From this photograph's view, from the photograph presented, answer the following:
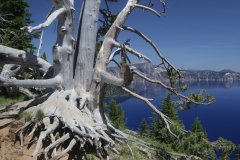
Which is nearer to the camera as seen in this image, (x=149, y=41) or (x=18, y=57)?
(x=18, y=57)

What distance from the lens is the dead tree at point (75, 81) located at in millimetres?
8266

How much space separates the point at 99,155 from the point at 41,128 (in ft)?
5.32

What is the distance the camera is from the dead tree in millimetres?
8266

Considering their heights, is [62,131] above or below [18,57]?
below

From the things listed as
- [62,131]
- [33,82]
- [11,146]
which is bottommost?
[11,146]

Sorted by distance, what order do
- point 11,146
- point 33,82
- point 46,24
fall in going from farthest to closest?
point 33,82 → point 11,146 → point 46,24

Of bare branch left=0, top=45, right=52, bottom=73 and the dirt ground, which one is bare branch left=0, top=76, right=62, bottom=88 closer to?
bare branch left=0, top=45, right=52, bottom=73

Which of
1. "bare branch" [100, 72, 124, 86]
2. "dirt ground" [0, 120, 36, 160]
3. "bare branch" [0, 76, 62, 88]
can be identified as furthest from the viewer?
"bare branch" [0, 76, 62, 88]

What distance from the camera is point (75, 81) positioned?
33.3 ft

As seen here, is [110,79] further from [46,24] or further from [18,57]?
[18,57]

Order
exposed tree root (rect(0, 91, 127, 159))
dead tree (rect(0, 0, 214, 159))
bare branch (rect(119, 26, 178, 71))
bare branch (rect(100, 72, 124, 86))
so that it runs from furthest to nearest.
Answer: bare branch (rect(119, 26, 178, 71)) → bare branch (rect(100, 72, 124, 86)) → dead tree (rect(0, 0, 214, 159)) → exposed tree root (rect(0, 91, 127, 159))

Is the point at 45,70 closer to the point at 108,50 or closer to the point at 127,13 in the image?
the point at 108,50

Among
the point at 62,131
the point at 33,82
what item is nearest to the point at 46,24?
the point at 33,82

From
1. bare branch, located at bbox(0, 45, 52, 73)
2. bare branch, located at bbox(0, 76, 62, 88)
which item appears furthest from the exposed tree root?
bare branch, located at bbox(0, 45, 52, 73)
